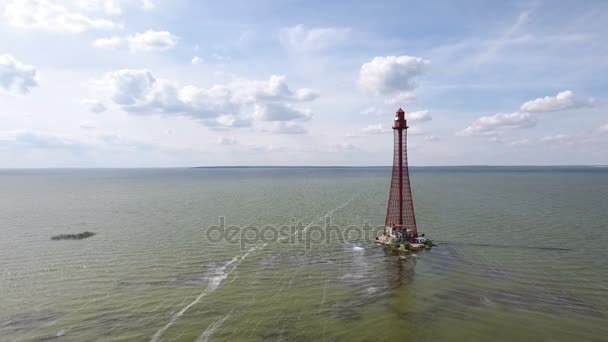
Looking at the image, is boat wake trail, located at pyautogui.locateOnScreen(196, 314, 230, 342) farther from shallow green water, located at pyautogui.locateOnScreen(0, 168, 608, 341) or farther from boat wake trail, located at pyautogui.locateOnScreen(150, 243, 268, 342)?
boat wake trail, located at pyautogui.locateOnScreen(150, 243, 268, 342)

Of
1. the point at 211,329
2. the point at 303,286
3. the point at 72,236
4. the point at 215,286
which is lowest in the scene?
the point at 211,329

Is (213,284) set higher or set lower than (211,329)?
higher

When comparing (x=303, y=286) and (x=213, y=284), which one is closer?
(x=303, y=286)

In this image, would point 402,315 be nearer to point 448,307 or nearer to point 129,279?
point 448,307

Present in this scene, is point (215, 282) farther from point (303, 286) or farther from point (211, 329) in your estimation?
point (211, 329)

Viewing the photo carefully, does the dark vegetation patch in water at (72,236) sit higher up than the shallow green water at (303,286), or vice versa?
the dark vegetation patch in water at (72,236)

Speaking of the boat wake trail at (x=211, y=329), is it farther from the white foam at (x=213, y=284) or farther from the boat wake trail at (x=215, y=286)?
the white foam at (x=213, y=284)

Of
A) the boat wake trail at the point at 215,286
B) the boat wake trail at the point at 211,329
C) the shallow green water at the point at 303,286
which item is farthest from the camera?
the shallow green water at the point at 303,286

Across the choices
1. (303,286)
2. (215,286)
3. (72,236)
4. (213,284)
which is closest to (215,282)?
(213,284)

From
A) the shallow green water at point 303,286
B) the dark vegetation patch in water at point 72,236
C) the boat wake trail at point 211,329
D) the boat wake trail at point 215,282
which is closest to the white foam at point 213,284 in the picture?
the boat wake trail at point 215,282

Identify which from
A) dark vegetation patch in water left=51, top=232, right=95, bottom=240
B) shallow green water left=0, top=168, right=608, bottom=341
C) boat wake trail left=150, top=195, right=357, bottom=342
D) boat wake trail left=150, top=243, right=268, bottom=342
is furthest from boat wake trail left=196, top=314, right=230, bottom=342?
dark vegetation patch in water left=51, top=232, right=95, bottom=240

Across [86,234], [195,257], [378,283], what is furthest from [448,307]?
[86,234]
